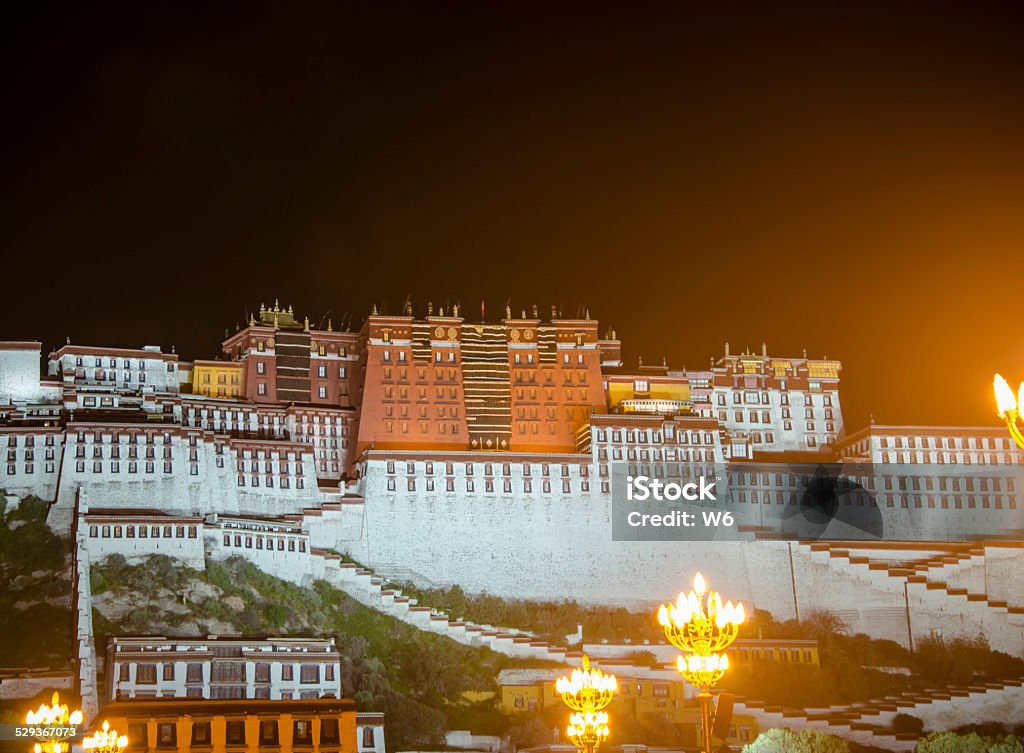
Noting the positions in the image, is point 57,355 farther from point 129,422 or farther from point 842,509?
point 842,509

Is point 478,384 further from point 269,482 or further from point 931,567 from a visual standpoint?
point 931,567

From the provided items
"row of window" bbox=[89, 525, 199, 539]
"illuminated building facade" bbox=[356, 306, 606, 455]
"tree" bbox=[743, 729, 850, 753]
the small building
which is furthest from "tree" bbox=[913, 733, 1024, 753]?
"row of window" bbox=[89, 525, 199, 539]

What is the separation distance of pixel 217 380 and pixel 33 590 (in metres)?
20.2

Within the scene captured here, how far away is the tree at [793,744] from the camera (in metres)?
51.4

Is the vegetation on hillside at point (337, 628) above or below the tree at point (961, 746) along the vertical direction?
above

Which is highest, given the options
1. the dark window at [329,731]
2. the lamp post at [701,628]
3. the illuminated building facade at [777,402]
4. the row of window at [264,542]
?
the illuminated building facade at [777,402]

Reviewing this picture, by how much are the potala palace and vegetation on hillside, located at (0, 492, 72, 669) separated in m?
1.29

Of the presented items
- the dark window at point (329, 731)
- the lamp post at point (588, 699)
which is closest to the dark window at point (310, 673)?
the dark window at point (329, 731)

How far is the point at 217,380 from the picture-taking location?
7894 centimetres

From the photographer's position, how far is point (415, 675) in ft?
205

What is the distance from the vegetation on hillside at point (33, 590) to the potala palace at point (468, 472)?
4.23 feet

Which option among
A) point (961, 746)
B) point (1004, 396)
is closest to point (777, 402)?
point (961, 746)

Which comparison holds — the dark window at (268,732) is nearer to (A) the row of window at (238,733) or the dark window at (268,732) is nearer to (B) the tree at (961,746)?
(A) the row of window at (238,733)

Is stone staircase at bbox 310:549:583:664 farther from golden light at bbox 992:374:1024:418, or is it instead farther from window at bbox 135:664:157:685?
golden light at bbox 992:374:1024:418
